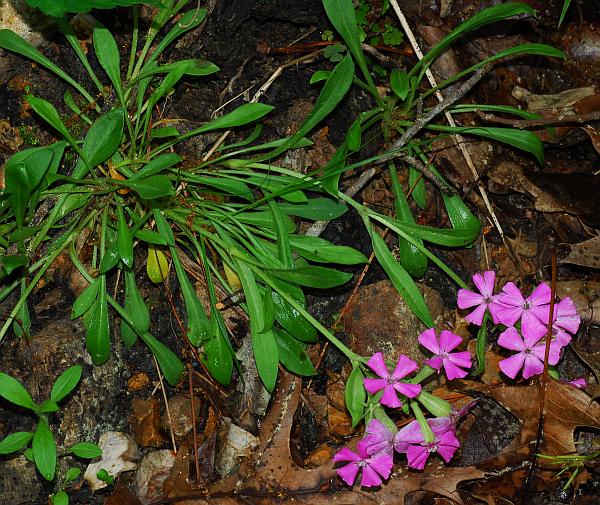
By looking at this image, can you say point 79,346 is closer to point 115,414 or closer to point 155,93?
point 115,414

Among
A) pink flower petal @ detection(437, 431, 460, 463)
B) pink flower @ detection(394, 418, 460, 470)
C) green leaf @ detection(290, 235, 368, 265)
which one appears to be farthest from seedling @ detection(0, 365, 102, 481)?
pink flower petal @ detection(437, 431, 460, 463)

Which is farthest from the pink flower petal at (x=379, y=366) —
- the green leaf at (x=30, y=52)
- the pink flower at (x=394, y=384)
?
the green leaf at (x=30, y=52)

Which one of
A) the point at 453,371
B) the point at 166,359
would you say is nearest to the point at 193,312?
the point at 166,359

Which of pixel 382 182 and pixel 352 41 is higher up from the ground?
pixel 352 41

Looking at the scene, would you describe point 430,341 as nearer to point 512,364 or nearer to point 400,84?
point 512,364

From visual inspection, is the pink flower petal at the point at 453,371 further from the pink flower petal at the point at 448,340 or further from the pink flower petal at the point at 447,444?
the pink flower petal at the point at 447,444

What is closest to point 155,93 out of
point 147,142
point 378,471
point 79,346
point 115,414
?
point 147,142

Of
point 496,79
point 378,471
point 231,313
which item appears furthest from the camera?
point 496,79
